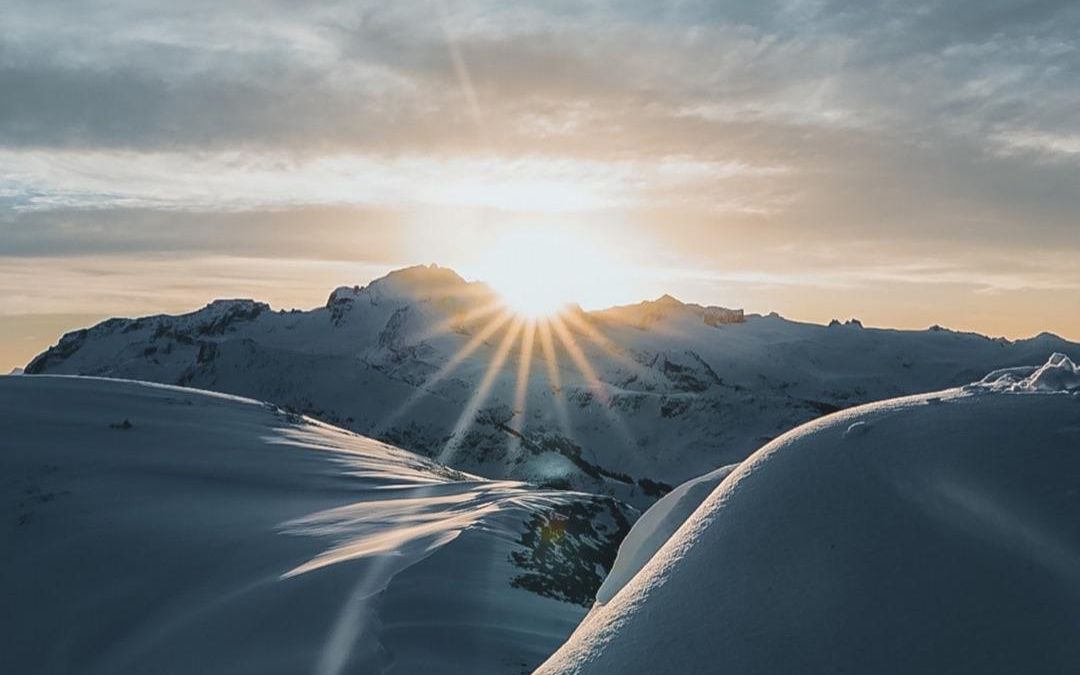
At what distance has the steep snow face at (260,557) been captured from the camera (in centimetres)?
756

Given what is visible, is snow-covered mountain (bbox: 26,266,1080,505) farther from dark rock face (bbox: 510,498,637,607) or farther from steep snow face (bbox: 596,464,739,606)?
steep snow face (bbox: 596,464,739,606)

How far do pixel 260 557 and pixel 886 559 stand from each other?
8.46 meters

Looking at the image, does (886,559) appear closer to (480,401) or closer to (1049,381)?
(1049,381)

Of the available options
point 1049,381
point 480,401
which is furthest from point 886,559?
point 480,401

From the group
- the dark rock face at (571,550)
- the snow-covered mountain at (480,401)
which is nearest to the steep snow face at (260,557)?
the dark rock face at (571,550)

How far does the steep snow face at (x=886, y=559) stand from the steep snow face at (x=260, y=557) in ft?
14.3

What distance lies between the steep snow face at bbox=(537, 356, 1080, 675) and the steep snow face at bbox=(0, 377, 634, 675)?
14.3 feet

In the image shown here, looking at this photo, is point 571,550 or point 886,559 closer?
point 886,559

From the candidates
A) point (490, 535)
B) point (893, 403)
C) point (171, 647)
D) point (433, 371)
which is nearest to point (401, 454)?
point (490, 535)

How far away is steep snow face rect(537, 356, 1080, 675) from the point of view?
2660 mm

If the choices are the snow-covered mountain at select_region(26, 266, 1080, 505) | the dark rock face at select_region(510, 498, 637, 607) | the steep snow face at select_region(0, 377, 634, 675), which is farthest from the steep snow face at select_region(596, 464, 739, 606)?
the snow-covered mountain at select_region(26, 266, 1080, 505)

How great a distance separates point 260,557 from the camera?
9.70m

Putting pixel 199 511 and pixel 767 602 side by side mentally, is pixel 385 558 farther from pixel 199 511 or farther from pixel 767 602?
pixel 767 602

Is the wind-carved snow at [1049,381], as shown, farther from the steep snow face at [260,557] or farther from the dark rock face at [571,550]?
the dark rock face at [571,550]
